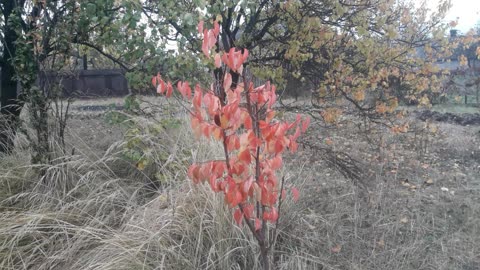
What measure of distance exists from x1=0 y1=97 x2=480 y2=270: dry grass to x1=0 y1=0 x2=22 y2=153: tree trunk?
32 cm

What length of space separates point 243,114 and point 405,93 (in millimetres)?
4520

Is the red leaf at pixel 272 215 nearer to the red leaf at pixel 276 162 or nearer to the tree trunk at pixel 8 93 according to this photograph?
the red leaf at pixel 276 162

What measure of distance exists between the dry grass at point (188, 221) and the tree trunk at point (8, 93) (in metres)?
0.32

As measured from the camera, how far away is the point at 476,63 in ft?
52.3

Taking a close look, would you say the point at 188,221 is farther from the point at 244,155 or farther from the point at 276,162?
the point at 244,155

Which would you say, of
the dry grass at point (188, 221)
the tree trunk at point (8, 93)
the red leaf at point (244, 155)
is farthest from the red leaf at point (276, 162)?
the tree trunk at point (8, 93)

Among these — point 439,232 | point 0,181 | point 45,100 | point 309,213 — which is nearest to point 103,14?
point 45,100

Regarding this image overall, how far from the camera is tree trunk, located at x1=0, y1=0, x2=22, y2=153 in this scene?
14.8ft

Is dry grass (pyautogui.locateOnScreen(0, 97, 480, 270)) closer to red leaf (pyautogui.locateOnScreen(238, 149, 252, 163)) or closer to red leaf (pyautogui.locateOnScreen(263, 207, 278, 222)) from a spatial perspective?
red leaf (pyautogui.locateOnScreen(263, 207, 278, 222))

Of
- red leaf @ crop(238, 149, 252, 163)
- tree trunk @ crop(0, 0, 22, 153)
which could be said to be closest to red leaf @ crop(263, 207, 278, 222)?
red leaf @ crop(238, 149, 252, 163)

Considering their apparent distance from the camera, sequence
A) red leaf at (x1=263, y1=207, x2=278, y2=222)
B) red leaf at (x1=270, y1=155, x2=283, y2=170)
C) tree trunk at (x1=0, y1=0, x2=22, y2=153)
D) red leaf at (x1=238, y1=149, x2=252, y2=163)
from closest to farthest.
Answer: red leaf at (x1=238, y1=149, x2=252, y2=163), red leaf at (x1=270, y1=155, x2=283, y2=170), red leaf at (x1=263, y1=207, x2=278, y2=222), tree trunk at (x1=0, y1=0, x2=22, y2=153)

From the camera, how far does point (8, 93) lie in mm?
4969

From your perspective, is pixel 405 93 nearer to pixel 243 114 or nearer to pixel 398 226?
pixel 398 226

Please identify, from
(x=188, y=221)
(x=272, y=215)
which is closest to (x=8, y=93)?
(x=188, y=221)
